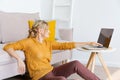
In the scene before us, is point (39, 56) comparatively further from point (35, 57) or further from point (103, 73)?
point (103, 73)

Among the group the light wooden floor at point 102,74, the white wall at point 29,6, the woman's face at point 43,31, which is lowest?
the light wooden floor at point 102,74

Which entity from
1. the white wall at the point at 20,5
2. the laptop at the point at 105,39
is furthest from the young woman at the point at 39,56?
the white wall at the point at 20,5

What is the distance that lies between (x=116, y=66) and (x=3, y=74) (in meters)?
2.11

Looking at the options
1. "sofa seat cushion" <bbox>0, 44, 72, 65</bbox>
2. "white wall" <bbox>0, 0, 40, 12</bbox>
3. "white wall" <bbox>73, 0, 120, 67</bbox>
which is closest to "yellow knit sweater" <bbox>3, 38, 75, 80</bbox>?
"sofa seat cushion" <bbox>0, 44, 72, 65</bbox>

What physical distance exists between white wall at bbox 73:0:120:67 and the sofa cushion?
44.0 inches

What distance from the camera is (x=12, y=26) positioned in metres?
3.09

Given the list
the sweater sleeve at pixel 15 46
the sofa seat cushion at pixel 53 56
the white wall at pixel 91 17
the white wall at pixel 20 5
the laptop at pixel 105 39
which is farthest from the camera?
the white wall at pixel 91 17

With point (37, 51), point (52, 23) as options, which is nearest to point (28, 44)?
point (37, 51)

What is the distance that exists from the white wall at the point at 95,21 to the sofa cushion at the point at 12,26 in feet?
3.67

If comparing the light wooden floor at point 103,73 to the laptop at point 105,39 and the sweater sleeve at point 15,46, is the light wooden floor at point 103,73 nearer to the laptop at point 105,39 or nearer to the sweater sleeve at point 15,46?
the laptop at point 105,39

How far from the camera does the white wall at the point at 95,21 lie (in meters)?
3.78

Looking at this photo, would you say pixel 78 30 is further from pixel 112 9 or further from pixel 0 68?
pixel 0 68

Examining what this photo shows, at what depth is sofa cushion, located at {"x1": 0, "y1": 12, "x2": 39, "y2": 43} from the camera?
9.95ft

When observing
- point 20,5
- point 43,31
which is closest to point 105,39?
point 43,31
